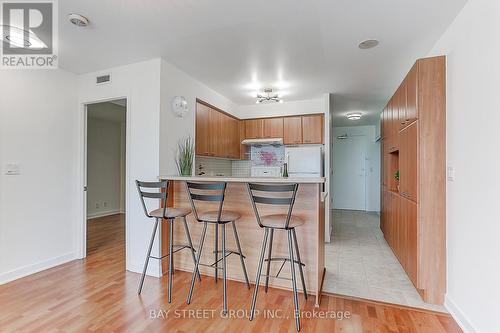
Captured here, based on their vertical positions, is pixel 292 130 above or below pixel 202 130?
above

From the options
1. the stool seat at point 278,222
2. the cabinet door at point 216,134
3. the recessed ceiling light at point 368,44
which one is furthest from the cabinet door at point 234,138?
the stool seat at point 278,222

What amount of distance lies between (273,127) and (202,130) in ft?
5.60

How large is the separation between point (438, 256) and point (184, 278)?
8.44 feet

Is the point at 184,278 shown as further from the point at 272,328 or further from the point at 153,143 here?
the point at 153,143

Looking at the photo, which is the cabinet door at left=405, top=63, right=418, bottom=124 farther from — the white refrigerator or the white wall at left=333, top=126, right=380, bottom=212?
the white wall at left=333, top=126, right=380, bottom=212

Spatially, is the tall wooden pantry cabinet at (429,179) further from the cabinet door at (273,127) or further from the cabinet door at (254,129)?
the cabinet door at (254,129)

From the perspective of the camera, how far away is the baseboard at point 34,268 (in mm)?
2772

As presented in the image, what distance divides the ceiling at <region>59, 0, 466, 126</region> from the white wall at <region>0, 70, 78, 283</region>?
0.48 m

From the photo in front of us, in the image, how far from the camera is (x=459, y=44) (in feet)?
6.95

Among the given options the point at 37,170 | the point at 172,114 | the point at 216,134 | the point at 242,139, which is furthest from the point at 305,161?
the point at 37,170

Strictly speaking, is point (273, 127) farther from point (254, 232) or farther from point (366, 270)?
point (366, 270)

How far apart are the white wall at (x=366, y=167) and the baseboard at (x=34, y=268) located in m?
6.73

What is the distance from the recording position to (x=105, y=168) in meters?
6.47

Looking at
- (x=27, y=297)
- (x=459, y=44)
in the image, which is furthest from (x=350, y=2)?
(x=27, y=297)
